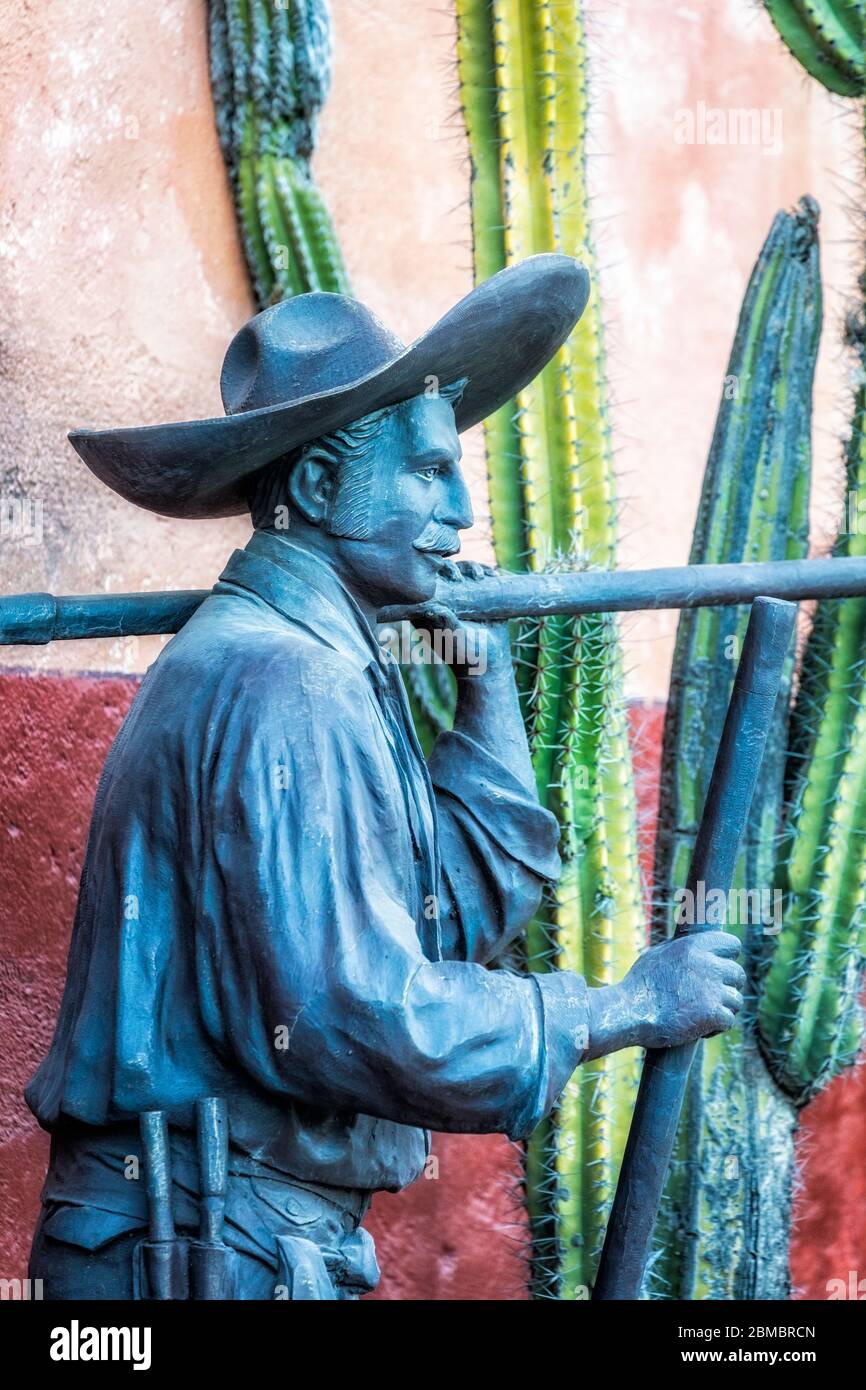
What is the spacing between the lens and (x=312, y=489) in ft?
7.64

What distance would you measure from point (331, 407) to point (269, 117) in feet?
6.92

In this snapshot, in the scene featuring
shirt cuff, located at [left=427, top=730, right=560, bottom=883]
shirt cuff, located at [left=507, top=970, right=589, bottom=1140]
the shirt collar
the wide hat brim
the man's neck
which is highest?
the wide hat brim

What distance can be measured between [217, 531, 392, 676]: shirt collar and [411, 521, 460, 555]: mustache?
0.31 feet

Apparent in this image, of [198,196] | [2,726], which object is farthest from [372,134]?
[2,726]

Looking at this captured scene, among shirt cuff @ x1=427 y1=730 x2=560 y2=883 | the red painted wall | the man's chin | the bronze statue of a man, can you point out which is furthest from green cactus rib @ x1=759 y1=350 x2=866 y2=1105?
the man's chin

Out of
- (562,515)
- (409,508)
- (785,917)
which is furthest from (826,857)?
(409,508)

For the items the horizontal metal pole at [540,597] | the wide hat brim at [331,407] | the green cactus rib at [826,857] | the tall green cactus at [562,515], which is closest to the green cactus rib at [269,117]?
the tall green cactus at [562,515]

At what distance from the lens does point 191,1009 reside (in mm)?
2176

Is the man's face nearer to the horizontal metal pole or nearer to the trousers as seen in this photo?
the horizontal metal pole

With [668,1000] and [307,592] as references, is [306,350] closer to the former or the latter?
[307,592]

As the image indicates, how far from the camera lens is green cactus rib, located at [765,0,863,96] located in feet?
11.4

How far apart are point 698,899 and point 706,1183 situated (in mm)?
1225

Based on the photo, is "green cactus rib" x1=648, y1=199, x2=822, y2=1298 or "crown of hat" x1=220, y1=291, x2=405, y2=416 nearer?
"crown of hat" x1=220, y1=291, x2=405, y2=416

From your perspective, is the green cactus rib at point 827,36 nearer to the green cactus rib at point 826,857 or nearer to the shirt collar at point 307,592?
the green cactus rib at point 826,857
